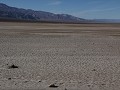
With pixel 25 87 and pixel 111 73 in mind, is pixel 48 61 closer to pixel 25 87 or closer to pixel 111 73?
pixel 111 73

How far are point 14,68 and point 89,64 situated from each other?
12.3 feet

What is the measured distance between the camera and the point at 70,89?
27.5 ft

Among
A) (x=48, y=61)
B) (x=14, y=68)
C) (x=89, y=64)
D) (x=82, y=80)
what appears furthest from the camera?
(x=48, y=61)

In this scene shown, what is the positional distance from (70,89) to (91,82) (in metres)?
1.24

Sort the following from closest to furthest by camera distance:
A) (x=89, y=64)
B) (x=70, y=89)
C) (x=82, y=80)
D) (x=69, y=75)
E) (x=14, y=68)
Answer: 1. (x=70, y=89)
2. (x=82, y=80)
3. (x=69, y=75)
4. (x=14, y=68)
5. (x=89, y=64)

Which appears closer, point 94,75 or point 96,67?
point 94,75

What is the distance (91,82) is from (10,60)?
21.0ft

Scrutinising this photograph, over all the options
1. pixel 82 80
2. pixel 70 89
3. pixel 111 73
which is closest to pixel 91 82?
pixel 82 80

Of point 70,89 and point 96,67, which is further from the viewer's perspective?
point 96,67

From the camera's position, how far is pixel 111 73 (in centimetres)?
1100

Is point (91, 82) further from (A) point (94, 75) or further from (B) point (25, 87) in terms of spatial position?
(B) point (25, 87)

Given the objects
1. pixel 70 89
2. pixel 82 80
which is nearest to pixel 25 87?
pixel 70 89

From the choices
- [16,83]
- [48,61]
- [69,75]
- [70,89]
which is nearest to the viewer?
[70,89]

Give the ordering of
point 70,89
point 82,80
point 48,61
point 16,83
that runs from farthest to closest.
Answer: point 48,61
point 82,80
point 16,83
point 70,89
